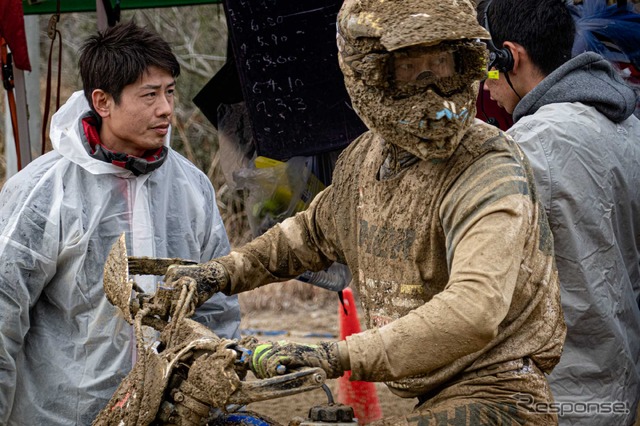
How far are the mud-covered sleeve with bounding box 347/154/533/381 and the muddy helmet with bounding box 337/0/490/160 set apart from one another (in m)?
0.20

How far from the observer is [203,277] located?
2666mm

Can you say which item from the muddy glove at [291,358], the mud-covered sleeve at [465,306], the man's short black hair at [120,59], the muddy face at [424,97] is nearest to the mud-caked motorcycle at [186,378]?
the muddy glove at [291,358]

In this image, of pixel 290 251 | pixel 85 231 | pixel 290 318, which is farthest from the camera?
pixel 290 318

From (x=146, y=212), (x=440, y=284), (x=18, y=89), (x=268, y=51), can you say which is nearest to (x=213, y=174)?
(x=18, y=89)

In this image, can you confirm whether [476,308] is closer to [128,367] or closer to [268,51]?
[128,367]

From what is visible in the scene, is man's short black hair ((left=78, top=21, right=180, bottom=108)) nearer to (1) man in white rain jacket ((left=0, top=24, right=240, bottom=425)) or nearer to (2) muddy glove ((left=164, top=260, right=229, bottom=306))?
(1) man in white rain jacket ((left=0, top=24, right=240, bottom=425))

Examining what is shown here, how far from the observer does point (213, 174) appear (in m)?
9.54

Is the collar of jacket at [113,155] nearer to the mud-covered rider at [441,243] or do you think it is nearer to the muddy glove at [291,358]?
the mud-covered rider at [441,243]

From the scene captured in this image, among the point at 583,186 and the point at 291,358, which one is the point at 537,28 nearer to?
the point at 583,186

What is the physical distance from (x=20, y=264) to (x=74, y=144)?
455mm

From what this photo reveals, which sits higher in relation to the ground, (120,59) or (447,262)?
(120,59)

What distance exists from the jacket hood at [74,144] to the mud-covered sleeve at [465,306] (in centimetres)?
148

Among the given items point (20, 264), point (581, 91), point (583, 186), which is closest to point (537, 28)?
point (581, 91)

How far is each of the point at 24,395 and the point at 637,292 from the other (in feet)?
7.34
